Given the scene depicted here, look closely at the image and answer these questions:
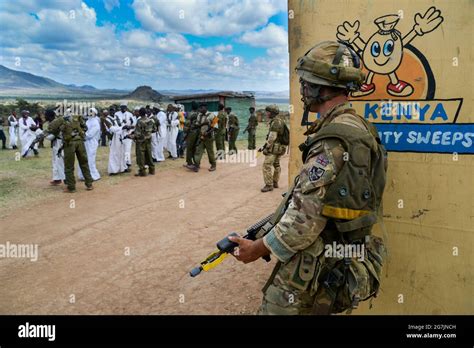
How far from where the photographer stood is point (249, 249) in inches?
81.2

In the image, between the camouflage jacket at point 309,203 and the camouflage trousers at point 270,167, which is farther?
the camouflage trousers at point 270,167

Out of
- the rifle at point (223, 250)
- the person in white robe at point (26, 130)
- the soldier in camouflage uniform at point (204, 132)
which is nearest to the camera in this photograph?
the rifle at point (223, 250)

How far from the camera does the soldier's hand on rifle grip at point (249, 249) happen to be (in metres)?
2.02

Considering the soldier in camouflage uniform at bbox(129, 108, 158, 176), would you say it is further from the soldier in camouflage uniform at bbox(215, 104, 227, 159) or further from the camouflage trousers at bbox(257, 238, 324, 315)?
the camouflage trousers at bbox(257, 238, 324, 315)

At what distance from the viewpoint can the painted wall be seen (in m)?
2.52

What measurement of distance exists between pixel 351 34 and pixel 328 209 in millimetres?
1611

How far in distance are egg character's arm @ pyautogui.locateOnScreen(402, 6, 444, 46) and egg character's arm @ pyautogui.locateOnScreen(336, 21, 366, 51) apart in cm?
31

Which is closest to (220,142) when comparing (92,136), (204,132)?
(204,132)

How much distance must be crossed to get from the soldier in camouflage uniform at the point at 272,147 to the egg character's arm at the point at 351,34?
4798 mm

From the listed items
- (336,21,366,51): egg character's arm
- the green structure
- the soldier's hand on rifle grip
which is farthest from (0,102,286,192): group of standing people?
the soldier's hand on rifle grip

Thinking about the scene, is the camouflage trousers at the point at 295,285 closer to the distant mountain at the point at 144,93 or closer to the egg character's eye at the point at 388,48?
the egg character's eye at the point at 388,48

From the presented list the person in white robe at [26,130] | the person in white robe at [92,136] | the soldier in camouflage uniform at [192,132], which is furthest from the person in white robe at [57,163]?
the person in white robe at [26,130]

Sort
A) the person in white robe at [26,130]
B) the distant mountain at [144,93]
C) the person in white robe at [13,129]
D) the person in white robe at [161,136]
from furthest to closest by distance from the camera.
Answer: the distant mountain at [144,93], the person in white robe at [13,129], the person in white robe at [26,130], the person in white robe at [161,136]
